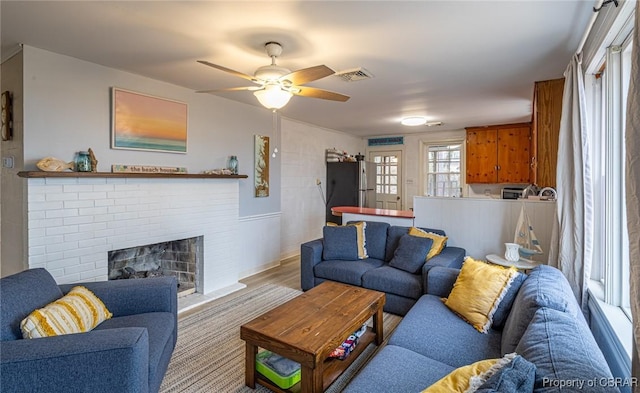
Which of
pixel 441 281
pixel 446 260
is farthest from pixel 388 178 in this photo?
pixel 441 281

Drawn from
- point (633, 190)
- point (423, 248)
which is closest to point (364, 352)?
point (423, 248)

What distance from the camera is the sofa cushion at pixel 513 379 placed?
869 millimetres

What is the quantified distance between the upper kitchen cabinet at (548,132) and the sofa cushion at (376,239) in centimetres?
167

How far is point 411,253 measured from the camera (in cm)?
329

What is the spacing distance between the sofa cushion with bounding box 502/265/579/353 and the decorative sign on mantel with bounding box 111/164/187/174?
3408mm

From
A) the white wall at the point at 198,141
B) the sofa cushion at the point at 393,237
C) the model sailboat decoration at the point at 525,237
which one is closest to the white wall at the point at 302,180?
the white wall at the point at 198,141

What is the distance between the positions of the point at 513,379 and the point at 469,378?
0.53 feet

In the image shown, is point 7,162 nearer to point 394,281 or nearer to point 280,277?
point 280,277

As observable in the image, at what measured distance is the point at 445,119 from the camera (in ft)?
17.5

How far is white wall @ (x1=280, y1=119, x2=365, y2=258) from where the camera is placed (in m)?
5.44

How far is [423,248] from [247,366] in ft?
6.73

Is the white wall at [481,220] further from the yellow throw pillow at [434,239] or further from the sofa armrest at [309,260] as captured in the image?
the sofa armrest at [309,260]

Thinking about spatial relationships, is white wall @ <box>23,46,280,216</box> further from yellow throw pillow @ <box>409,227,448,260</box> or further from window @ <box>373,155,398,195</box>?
window @ <box>373,155,398,195</box>

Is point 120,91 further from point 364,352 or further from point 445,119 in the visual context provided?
point 445,119
